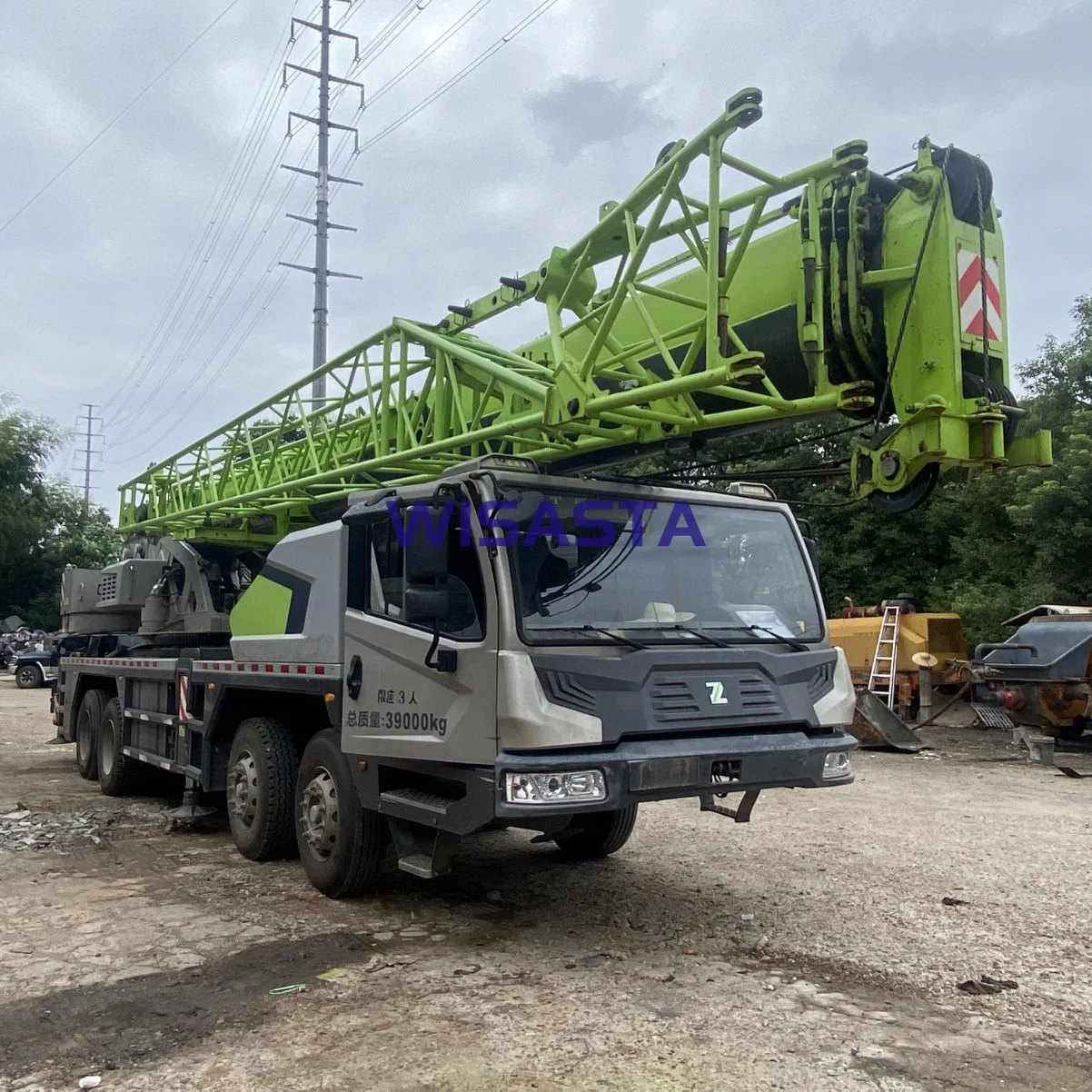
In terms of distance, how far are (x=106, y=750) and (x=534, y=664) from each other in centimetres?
714

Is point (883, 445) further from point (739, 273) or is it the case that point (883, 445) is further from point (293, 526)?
point (293, 526)

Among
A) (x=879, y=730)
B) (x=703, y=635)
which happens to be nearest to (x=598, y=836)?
(x=703, y=635)

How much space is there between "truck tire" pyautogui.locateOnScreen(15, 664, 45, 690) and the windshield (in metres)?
25.4

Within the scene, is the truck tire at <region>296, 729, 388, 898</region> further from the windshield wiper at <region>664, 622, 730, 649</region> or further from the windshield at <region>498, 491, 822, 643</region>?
the windshield wiper at <region>664, 622, 730, 649</region>

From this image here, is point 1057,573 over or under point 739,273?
under

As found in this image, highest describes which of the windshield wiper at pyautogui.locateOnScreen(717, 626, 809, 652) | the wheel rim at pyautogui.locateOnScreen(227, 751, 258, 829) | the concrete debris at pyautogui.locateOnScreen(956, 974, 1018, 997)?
the windshield wiper at pyautogui.locateOnScreen(717, 626, 809, 652)

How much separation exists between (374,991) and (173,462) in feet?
24.8

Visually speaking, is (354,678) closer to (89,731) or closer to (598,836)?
(598,836)

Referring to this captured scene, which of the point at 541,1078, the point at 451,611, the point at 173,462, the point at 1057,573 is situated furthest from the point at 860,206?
the point at 1057,573

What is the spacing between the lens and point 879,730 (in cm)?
1270

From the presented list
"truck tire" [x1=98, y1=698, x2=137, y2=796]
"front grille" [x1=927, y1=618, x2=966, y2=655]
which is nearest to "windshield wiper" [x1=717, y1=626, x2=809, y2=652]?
"truck tire" [x1=98, y1=698, x2=137, y2=796]

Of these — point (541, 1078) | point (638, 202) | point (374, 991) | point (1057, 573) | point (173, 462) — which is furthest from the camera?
point (1057, 573)

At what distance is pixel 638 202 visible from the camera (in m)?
5.04

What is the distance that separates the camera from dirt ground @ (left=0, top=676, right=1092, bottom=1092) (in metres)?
3.63
